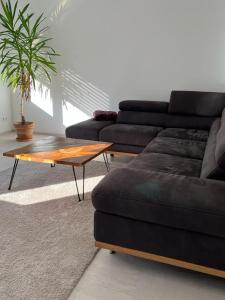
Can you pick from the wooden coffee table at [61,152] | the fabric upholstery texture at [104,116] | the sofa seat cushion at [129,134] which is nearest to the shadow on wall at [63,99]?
the fabric upholstery texture at [104,116]

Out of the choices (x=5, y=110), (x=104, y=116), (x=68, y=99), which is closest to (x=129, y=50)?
(x=104, y=116)

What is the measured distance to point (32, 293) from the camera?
1.57m

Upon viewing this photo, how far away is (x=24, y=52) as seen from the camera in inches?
170

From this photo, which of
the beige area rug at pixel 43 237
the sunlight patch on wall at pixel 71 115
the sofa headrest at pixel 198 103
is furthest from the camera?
the sunlight patch on wall at pixel 71 115

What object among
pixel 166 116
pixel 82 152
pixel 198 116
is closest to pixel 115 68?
pixel 166 116

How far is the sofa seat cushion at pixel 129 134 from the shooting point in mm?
3377

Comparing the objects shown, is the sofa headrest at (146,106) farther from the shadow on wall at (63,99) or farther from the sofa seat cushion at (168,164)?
the sofa seat cushion at (168,164)

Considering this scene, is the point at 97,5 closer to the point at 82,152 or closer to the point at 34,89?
the point at 34,89

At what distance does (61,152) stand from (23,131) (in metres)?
2.04

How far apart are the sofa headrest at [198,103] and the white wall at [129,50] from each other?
1.50 ft

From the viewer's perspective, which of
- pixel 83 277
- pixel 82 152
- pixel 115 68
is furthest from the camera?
pixel 115 68

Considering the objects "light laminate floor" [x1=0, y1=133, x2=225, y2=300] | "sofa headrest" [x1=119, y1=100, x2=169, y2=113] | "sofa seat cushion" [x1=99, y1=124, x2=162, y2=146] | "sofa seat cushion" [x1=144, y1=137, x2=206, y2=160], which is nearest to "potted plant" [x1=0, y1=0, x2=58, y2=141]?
"sofa headrest" [x1=119, y1=100, x2=169, y2=113]

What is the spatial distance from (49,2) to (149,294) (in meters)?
4.30

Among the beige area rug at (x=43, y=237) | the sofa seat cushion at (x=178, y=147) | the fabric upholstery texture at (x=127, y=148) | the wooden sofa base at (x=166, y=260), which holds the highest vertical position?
the sofa seat cushion at (x=178, y=147)
